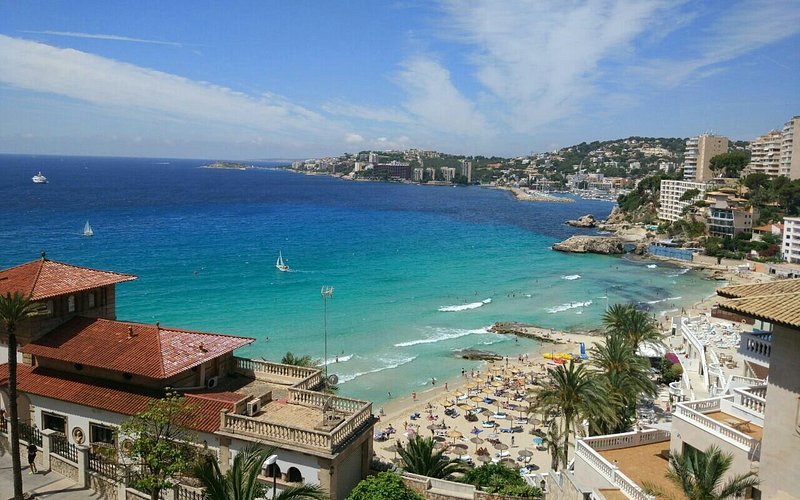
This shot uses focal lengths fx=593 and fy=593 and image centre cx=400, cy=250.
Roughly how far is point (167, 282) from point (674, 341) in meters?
53.4

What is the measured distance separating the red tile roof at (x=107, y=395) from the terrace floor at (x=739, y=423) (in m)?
13.3

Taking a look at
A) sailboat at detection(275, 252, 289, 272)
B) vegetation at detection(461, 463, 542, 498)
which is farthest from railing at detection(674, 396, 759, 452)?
sailboat at detection(275, 252, 289, 272)

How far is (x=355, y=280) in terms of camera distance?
245ft

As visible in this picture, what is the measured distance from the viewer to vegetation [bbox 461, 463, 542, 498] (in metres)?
17.3

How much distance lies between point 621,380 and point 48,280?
22.8 metres

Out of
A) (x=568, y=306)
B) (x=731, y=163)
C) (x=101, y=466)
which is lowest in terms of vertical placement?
(x=568, y=306)

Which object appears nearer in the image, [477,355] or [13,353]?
[13,353]

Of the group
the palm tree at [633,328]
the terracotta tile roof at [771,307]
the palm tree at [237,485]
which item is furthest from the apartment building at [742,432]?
the palm tree at [633,328]

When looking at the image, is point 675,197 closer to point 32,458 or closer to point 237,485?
point 32,458

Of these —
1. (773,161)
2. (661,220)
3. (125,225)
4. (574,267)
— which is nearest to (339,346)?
(574,267)

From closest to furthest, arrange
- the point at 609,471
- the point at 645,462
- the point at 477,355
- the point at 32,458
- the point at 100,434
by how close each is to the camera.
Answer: the point at 609,471 → the point at 32,458 → the point at 645,462 → the point at 100,434 → the point at 477,355

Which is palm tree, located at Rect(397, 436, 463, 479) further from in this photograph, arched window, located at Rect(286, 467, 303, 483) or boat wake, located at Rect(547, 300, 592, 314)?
boat wake, located at Rect(547, 300, 592, 314)

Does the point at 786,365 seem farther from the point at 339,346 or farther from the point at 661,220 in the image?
the point at 661,220

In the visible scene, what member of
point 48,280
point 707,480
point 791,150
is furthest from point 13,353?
point 791,150
